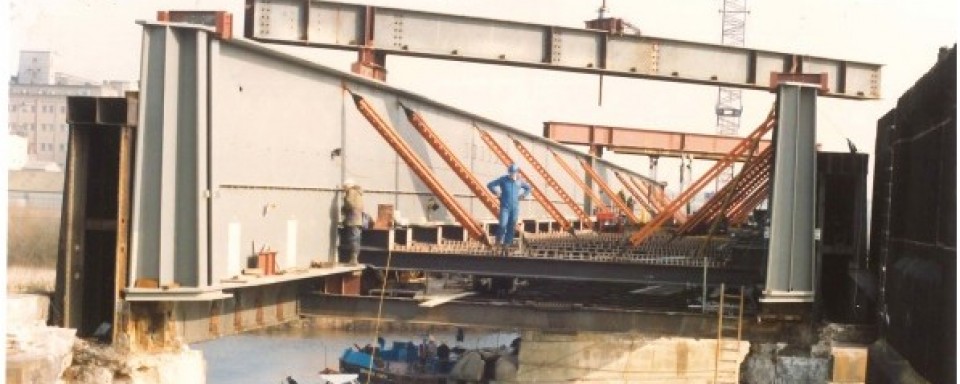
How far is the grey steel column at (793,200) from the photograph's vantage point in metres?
12.7

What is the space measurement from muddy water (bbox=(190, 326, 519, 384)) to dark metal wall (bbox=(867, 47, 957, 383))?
28103mm

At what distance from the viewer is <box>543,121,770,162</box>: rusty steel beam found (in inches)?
1507

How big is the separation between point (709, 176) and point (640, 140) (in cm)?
2077

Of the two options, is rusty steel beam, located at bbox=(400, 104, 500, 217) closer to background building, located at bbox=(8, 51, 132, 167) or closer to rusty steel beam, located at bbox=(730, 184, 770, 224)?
rusty steel beam, located at bbox=(730, 184, 770, 224)

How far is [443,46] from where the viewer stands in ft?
66.5

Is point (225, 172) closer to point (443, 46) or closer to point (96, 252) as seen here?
point (96, 252)

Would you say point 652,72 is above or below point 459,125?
above

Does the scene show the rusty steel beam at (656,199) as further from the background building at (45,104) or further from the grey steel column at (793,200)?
the background building at (45,104)

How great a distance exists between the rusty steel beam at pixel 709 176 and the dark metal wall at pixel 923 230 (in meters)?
1.89

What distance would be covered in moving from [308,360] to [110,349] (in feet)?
126

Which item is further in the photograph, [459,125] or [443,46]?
[459,125]

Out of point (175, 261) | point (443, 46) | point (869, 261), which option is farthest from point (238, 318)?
point (869, 261)

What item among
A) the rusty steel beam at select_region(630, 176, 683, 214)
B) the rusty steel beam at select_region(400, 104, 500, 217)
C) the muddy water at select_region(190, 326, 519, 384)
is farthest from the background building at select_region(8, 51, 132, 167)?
the rusty steel beam at select_region(400, 104, 500, 217)

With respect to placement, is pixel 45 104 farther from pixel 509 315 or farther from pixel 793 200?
pixel 793 200
